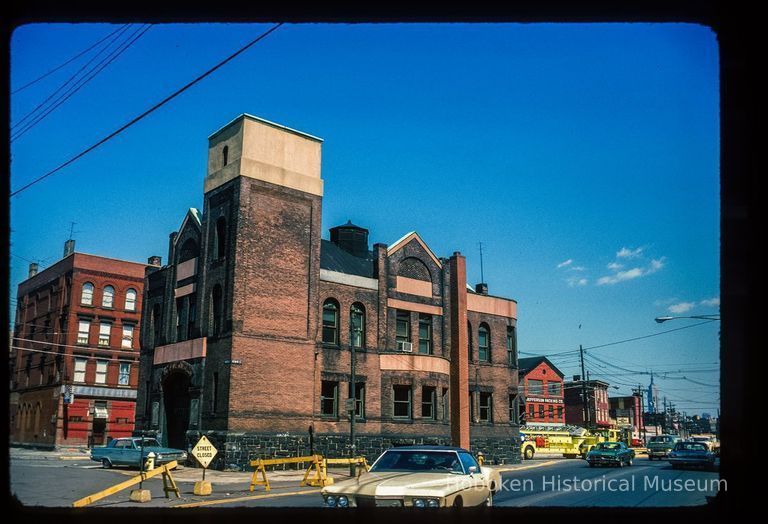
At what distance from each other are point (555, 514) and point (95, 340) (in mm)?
54055

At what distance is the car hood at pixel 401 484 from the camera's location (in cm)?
959

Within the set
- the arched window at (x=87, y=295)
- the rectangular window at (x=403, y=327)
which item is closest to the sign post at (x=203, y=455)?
the rectangular window at (x=403, y=327)

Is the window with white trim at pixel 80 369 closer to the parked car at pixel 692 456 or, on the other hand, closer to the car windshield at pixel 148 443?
the car windshield at pixel 148 443

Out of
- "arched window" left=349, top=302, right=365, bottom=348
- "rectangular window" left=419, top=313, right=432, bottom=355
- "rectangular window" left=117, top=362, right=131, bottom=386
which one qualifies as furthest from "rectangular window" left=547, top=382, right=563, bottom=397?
"arched window" left=349, top=302, right=365, bottom=348

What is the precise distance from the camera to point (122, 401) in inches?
2039

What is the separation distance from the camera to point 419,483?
9938 millimetres

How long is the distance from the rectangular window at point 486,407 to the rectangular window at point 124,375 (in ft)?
96.6

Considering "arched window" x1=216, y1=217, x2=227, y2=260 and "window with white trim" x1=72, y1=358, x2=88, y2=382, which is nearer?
"arched window" x1=216, y1=217, x2=227, y2=260

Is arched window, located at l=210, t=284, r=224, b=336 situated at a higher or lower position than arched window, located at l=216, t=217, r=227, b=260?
lower

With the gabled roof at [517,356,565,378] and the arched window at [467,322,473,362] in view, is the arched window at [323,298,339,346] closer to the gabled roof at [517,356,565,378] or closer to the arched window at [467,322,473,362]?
the arched window at [467,322,473,362]

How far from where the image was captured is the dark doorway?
1357 inches

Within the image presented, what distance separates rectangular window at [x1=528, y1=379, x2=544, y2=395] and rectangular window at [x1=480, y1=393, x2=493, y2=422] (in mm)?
41716

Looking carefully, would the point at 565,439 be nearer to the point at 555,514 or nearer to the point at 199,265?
the point at 199,265

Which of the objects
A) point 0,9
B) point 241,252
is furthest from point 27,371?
point 0,9
